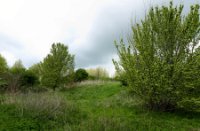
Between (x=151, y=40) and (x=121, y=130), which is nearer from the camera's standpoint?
(x=121, y=130)

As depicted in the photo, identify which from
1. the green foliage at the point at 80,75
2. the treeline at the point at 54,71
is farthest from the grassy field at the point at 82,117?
the green foliage at the point at 80,75

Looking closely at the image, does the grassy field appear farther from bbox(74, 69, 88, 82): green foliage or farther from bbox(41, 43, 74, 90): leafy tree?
bbox(74, 69, 88, 82): green foliage

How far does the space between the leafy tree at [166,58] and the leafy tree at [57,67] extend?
17.5m

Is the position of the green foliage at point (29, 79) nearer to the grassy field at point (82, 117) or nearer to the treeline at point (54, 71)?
the treeline at point (54, 71)

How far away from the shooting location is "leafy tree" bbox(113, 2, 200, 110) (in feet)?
38.1

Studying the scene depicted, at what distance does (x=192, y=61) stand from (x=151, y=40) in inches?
81.7

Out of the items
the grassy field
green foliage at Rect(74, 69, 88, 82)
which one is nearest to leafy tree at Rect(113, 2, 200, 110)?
the grassy field

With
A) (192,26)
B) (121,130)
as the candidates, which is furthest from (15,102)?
(192,26)

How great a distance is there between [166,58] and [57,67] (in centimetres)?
1898

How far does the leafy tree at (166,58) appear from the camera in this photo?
11609 mm

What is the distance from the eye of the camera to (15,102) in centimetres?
1255

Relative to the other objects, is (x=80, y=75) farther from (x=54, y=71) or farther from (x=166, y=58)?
(x=166, y=58)

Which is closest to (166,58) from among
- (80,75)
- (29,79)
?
(29,79)

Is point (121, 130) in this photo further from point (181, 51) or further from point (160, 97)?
point (181, 51)
